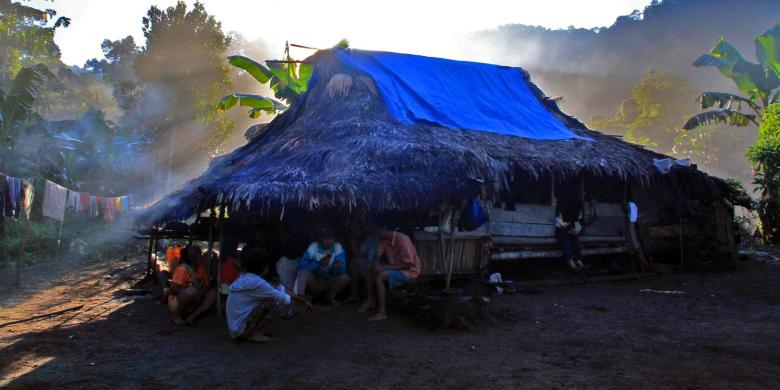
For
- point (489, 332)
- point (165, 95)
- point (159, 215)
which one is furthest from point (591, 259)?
point (165, 95)

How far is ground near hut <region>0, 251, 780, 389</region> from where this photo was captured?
14.4 ft

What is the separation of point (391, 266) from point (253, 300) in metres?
2.25

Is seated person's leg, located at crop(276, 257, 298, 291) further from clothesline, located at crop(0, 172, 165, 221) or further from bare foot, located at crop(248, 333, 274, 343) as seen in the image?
clothesline, located at crop(0, 172, 165, 221)

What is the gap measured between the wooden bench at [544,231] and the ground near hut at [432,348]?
1565 mm

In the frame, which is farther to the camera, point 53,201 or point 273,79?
point 273,79

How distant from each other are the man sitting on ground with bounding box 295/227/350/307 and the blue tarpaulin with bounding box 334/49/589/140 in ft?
9.89

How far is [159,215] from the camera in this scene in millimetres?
7898

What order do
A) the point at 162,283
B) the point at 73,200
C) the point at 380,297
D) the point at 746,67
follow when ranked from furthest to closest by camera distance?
the point at 746,67
the point at 73,200
the point at 162,283
the point at 380,297

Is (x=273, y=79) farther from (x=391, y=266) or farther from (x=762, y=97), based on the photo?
(x=762, y=97)

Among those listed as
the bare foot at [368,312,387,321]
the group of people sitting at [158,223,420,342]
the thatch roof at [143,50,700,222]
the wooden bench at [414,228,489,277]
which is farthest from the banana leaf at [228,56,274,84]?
the bare foot at [368,312,387,321]

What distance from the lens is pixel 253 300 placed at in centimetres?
551

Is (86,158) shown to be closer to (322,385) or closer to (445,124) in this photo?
(445,124)

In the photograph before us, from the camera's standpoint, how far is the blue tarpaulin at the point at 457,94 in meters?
10.3

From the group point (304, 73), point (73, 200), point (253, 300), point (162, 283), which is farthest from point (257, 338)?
point (304, 73)
